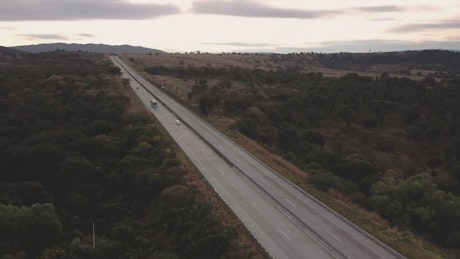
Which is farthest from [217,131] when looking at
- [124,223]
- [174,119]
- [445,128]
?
[445,128]

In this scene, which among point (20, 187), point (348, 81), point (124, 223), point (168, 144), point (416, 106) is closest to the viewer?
point (124, 223)

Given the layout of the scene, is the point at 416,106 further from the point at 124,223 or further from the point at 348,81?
the point at 124,223

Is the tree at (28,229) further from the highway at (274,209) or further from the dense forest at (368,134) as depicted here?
the dense forest at (368,134)

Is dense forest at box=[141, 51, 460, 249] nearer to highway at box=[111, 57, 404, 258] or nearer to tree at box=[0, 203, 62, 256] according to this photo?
highway at box=[111, 57, 404, 258]

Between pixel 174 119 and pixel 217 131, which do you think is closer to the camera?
pixel 217 131

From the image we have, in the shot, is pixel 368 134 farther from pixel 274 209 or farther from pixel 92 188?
pixel 92 188

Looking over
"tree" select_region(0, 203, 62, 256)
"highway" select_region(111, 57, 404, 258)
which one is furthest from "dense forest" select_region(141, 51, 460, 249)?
"tree" select_region(0, 203, 62, 256)

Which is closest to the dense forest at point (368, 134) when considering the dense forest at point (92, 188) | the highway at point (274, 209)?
the highway at point (274, 209)

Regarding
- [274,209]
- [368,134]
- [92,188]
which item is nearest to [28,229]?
[92,188]
